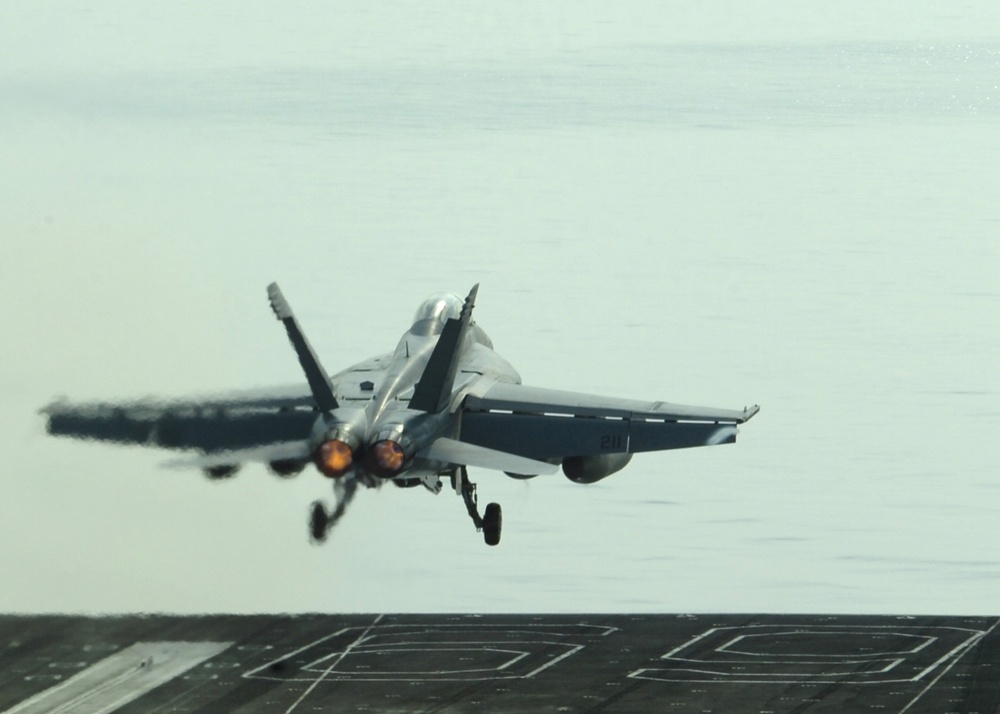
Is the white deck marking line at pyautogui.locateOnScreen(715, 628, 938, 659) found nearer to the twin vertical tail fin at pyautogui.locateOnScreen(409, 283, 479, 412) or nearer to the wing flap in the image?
the wing flap

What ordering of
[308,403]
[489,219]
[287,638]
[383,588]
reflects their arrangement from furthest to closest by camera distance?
[489,219], [383,588], [287,638], [308,403]

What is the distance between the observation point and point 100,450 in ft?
257

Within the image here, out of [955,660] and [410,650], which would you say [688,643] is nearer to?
[955,660]

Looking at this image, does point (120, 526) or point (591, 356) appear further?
point (591, 356)

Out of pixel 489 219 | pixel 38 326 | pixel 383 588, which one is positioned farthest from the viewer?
pixel 489 219

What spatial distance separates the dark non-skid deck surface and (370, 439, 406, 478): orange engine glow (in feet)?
36.4

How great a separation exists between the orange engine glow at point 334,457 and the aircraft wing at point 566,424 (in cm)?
835

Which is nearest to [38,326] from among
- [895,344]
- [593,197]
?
[895,344]

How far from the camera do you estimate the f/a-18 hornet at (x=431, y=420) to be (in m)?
57.1

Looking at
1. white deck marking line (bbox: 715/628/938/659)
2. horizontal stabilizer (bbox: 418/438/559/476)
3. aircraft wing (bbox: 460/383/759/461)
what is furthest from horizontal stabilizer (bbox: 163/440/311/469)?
white deck marking line (bbox: 715/628/938/659)

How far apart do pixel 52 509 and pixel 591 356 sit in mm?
48179

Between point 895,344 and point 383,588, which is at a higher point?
point 895,344

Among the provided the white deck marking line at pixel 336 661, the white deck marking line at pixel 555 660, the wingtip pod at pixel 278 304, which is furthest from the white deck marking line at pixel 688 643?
the wingtip pod at pixel 278 304

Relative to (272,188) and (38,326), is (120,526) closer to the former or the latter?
(38,326)
